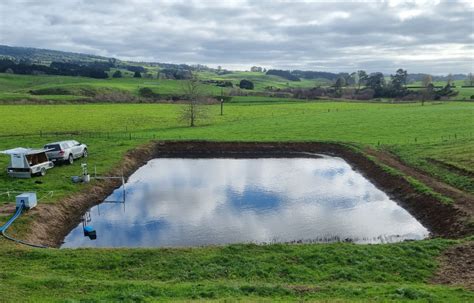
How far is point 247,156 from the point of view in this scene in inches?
1965

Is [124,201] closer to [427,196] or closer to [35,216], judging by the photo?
[35,216]

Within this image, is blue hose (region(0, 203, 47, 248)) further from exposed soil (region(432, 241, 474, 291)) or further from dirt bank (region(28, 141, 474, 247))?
exposed soil (region(432, 241, 474, 291))

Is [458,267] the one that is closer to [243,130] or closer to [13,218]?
[13,218]

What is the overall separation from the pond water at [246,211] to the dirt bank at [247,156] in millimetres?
831

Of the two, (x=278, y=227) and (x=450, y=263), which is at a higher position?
(x=450, y=263)

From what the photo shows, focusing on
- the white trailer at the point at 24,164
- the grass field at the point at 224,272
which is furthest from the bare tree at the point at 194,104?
the grass field at the point at 224,272

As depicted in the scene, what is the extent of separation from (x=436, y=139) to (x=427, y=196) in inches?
1001

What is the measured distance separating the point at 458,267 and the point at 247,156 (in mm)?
34249

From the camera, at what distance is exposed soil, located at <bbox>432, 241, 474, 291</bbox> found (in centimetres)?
1543

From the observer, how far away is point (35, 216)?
77.1 feet

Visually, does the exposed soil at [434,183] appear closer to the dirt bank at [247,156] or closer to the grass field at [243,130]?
the dirt bank at [247,156]

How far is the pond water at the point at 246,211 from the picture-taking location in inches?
918

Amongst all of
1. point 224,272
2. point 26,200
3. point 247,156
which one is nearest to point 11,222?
point 26,200

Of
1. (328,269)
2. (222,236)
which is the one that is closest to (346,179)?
(222,236)
